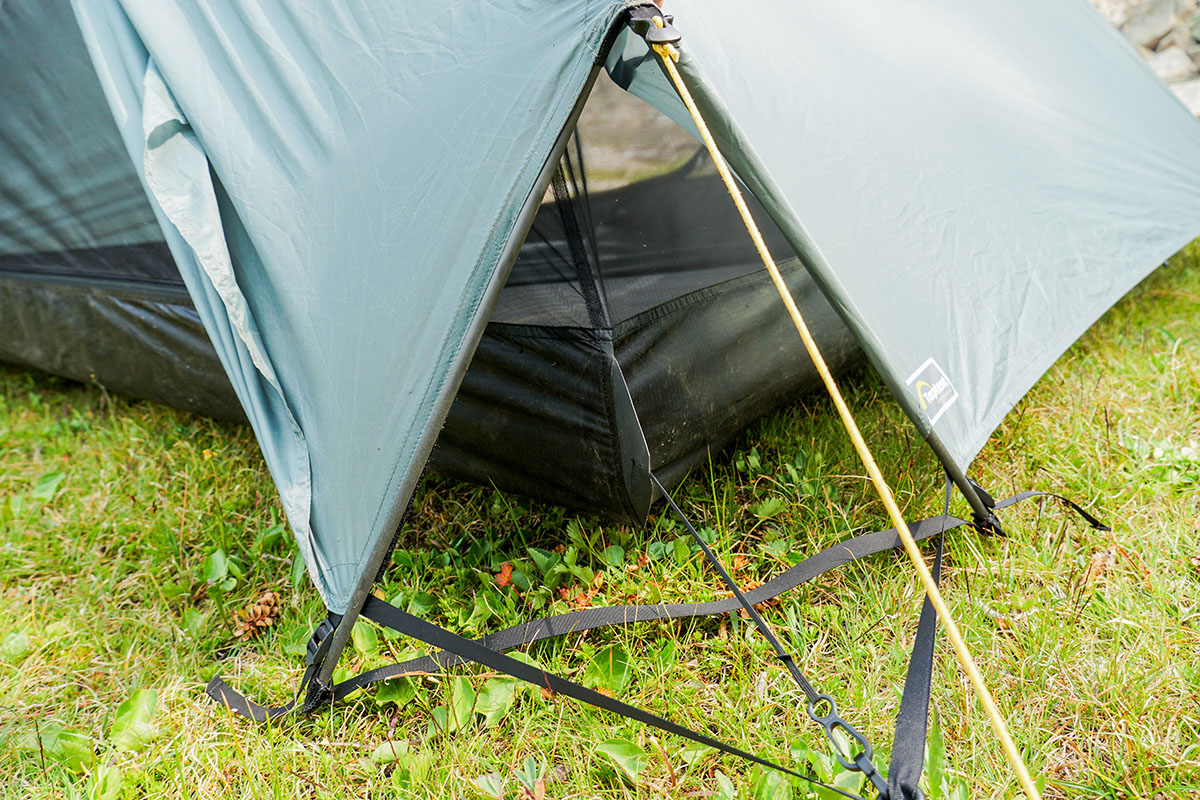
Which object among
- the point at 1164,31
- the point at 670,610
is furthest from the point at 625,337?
the point at 1164,31

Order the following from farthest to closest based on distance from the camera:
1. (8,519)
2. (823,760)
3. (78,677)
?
(8,519)
(78,677)
(823,760)

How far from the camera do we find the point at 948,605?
1.41 m

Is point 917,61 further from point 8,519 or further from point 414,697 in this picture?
point 8,519

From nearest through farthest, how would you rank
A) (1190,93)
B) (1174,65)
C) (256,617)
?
(256,617)
(1190,93)
(1174,65)

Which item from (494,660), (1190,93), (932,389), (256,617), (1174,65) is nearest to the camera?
(494,660)

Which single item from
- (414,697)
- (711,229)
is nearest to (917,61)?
(711,229)

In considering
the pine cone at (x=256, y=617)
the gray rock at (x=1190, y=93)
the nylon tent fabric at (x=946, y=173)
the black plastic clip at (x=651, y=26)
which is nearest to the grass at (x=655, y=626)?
the pine cone at (x=256, y=617)

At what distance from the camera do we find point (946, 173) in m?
1.61

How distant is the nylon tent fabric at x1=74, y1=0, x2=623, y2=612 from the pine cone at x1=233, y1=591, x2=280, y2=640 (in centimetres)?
35

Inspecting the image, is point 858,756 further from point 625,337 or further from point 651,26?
point 651,26

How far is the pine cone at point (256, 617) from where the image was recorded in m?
1.56

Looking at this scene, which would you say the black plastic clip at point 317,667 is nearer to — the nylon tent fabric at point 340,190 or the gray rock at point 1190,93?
the nylon tent fabric at point 340,190

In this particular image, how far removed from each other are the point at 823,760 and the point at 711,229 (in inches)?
34.9

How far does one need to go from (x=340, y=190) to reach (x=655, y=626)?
0.84m
